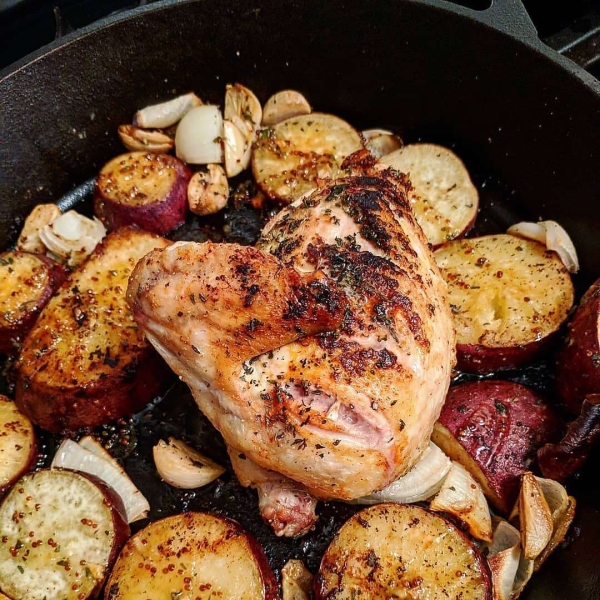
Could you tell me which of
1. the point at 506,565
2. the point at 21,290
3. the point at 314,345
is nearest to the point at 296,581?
the point at 506,565

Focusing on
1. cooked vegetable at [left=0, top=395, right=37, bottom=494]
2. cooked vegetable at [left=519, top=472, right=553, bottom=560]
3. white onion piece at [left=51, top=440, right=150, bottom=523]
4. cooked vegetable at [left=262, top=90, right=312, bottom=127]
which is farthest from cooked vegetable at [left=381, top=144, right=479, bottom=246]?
cooked vegetable at [left=0, top=395, right=37, bottom=494]

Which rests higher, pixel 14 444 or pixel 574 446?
pixel 574 446

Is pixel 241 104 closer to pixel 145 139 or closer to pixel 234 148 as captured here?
pixel 234 148

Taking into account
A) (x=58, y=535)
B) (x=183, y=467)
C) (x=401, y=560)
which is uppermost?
(x=401, y=560)

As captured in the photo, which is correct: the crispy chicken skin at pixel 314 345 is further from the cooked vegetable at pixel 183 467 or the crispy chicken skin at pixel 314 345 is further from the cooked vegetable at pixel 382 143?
the cooked vegetable at pixel 382 143

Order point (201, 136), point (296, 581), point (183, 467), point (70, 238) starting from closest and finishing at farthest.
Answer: point (296, 581) < point (183, 467) < point (70, 238) < point (201, 136)

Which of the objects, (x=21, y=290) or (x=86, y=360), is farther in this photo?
(x=21, y=290)

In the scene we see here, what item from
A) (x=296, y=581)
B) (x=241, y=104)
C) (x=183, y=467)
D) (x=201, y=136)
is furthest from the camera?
(x=241, y=104)

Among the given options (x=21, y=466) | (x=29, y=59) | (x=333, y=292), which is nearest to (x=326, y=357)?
(x=333, y=292)
